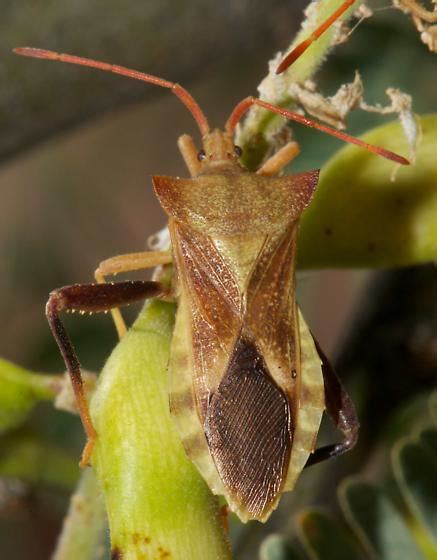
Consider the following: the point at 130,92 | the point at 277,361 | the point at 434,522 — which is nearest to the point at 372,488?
the point at 434,522

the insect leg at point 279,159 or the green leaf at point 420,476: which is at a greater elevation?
the insect leg at point 279,159

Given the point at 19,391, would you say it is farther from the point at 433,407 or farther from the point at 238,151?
the point at 433,407

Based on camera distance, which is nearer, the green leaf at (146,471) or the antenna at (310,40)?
the green leaf at (146,471)

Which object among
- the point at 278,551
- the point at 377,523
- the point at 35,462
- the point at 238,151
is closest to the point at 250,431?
the point at 278,551

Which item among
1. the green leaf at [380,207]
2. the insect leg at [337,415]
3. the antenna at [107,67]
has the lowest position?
the insect leg at [337,415]

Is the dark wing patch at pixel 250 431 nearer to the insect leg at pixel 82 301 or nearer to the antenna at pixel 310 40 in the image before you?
the insect leg at pixel 82 301

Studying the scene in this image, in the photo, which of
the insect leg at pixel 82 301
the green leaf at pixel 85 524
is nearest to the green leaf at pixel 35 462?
the green leaf at pixel 85 524

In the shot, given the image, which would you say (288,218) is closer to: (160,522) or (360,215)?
(360,215)
